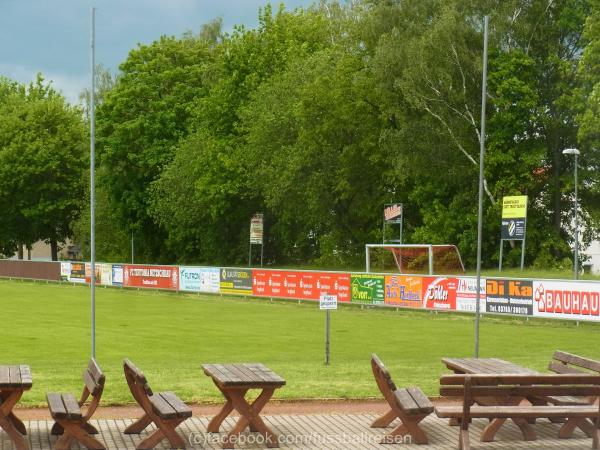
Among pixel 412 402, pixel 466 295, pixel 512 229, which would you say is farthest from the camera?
pixel 512 229

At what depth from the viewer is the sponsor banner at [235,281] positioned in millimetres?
51125

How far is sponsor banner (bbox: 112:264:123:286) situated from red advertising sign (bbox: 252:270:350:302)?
559 inches

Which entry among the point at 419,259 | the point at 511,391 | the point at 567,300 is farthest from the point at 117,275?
the point at 511,391

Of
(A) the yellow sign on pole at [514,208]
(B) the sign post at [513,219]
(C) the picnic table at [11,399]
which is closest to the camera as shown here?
(C) the picnic table at [11,399]

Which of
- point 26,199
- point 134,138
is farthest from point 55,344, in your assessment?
point 26,199

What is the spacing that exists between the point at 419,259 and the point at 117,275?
23.6 m

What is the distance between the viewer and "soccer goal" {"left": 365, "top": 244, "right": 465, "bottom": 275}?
4559 centimetres

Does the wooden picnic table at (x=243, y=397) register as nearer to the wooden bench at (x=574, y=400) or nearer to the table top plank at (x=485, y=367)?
the table top plank at (x=485, y=367)

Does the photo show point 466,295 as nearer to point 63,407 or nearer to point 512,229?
point 512,229

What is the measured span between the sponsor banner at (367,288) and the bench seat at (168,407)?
31781 millimetres

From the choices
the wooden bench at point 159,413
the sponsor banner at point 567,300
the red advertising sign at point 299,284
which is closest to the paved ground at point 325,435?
the wooden bench at point 159,413

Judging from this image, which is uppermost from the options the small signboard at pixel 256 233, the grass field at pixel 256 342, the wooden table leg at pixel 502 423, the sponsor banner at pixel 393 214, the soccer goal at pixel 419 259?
the sponsor banner at pixel 393 214

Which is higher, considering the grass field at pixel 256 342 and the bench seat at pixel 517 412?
the bench seat at pixel 517 412

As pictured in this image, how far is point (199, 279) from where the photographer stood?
2151 inches
